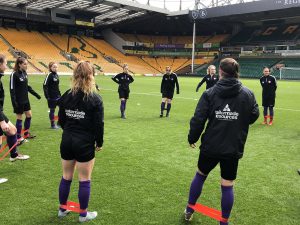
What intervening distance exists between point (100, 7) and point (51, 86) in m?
46.2

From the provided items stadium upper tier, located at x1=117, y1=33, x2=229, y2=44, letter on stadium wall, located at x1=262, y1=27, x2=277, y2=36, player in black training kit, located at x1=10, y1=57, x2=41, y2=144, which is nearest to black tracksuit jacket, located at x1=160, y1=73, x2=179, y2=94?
player in black training kit, located at x1=10, y1=57, x2=41, y2=144

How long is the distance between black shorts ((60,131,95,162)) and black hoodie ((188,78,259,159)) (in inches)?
53.0

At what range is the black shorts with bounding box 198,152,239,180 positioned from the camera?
390 cm

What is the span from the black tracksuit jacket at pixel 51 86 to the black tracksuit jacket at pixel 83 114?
5761 mm

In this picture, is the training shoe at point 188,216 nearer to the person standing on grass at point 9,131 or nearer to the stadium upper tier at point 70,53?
the person standing on grass at point 9,131

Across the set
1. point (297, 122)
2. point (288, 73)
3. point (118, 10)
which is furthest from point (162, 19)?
point (297, 122)

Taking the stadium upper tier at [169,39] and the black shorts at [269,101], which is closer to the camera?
the black shorts at [269,101]

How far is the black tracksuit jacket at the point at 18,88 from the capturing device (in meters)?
7.57

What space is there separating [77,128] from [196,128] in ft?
4.89

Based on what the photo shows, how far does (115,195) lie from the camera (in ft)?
17.0

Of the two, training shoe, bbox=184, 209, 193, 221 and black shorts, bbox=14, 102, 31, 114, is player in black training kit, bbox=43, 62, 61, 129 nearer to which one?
black shorts, bbox=14, 102, 31, 114

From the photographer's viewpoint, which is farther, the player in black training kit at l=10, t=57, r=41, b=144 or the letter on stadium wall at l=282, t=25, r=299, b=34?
the letter on stadium wall at l=282, t=25, r=299, b=34

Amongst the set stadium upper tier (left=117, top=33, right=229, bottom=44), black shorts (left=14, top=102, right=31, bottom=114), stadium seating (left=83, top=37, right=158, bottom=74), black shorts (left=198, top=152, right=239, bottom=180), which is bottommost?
black shorts (left=198, top=152, right=239, bottom=180)

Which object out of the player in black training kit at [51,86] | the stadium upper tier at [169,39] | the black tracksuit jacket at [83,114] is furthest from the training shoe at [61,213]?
the stadium upper tier at [169,39]
